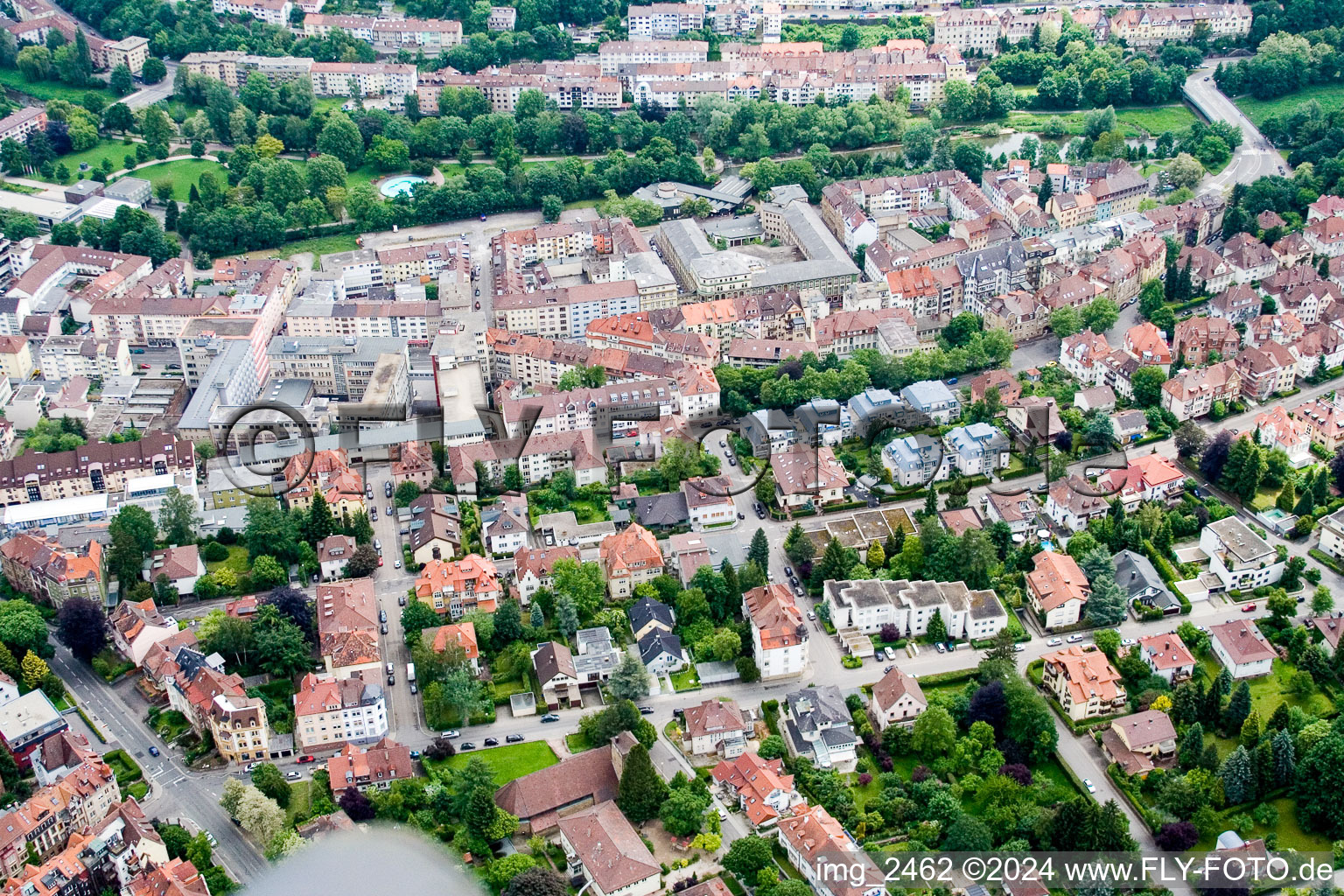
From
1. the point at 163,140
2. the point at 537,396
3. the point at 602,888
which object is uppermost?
the point at 163,140

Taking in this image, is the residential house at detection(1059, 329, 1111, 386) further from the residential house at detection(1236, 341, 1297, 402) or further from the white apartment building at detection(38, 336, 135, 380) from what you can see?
the white apartment building at detection(38, 336, 135, 380)

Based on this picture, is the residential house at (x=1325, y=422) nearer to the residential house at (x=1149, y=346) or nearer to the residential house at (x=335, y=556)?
the residential house at (x=1149, y=346)

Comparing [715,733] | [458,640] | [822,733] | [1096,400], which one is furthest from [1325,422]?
[458,640]

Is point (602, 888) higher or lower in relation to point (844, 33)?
lower

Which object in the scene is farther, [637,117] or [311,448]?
[637,117]

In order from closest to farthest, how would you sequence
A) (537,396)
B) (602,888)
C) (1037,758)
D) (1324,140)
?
(602,888), (1037,758), (537,396), (1324,140)

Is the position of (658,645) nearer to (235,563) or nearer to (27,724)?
(235,563)

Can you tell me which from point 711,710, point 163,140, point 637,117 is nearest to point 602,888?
point 711,710

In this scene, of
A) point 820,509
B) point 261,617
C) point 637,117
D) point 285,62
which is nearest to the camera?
point 261,617

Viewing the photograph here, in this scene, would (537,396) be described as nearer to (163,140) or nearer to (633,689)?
(633,689)
